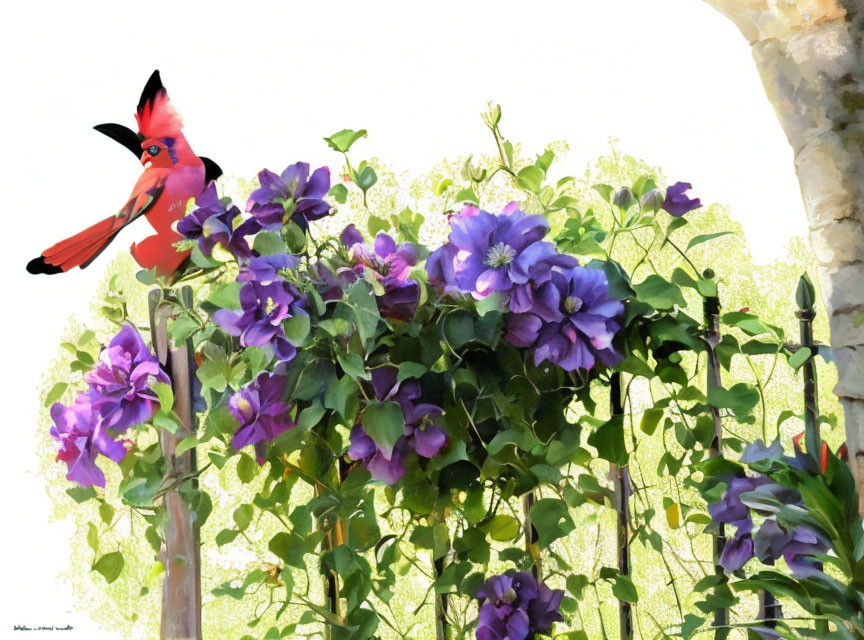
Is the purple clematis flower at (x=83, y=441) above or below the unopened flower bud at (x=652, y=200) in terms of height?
below

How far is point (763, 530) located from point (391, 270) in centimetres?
73

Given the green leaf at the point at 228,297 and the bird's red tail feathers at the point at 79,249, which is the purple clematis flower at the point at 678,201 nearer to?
the green leaf at the point at 228,297

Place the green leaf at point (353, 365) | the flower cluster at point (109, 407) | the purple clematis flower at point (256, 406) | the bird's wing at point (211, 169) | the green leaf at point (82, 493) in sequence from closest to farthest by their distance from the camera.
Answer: the green leaf at point (353, 365)
the purple clematis flower at point (256, 406)
the flower cluster at point (109, 407)
the green leaf at point (82, 493)
the bird's wing at point (211, 169)

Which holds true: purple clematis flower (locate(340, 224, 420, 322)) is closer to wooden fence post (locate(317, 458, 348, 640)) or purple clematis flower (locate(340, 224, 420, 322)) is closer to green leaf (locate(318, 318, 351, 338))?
green leaf (locate(318, 318, 351, 338))

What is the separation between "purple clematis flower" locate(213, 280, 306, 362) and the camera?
129cm

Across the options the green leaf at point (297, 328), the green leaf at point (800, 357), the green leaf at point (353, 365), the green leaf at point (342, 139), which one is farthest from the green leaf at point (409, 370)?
the green leaf at point (800, 357)

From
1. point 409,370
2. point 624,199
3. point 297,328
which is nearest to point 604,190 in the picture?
point 624,199

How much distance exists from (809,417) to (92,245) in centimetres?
129

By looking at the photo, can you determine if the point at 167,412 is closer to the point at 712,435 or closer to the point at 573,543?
the point at 712,435

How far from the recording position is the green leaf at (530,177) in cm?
148

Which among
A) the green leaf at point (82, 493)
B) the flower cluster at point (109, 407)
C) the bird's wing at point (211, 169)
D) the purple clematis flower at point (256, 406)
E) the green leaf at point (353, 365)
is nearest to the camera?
the green leaf at point (353, 365)

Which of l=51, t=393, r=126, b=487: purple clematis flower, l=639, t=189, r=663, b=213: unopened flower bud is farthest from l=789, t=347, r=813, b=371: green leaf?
l=51, t=393, r=126, b=487: purple clematis flower

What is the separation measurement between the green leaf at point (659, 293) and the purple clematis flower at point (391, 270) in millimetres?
350

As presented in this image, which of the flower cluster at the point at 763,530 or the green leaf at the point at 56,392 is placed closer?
the flower cluster at the point at 763,530
